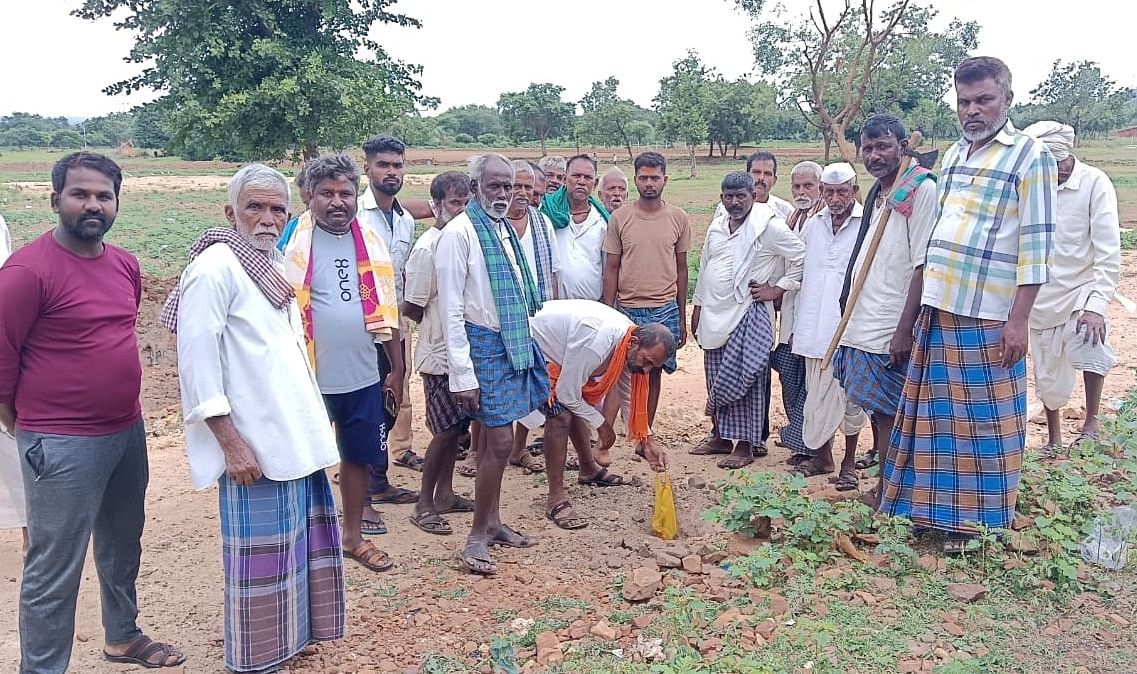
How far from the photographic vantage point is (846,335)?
452 cm

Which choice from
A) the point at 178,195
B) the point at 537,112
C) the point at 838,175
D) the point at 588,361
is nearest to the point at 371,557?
the point at 588,361

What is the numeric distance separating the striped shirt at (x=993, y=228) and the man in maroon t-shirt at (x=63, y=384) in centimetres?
329

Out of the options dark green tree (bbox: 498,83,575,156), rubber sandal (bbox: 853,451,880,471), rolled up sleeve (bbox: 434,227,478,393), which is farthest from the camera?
dark green tree (bbox: 498,83,575,156)

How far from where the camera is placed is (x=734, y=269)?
551cm

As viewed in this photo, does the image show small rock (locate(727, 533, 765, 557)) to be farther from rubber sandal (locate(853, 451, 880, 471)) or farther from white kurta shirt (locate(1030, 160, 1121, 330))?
white kurta shirt (locate(1030, 160, 1121, 330))

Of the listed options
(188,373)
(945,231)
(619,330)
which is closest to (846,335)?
(945,231)


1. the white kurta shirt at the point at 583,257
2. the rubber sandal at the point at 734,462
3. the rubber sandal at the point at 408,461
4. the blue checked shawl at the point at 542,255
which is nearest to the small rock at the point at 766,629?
the blue checked shawl at the point at 542,255

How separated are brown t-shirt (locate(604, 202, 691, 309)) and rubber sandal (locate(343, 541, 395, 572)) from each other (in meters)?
2.24

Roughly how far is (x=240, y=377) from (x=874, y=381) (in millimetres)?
3068

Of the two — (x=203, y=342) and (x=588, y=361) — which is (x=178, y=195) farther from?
(x=203, y=342)

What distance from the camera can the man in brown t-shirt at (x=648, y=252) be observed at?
5430 mm

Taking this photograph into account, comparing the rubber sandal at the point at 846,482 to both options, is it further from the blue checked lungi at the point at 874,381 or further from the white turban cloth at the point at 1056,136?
the white turban cloth at the point at 1056,136

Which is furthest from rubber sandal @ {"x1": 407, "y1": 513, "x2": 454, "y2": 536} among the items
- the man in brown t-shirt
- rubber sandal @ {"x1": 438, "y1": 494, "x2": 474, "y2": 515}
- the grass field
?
the grass field

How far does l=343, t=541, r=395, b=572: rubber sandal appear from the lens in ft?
13.5
